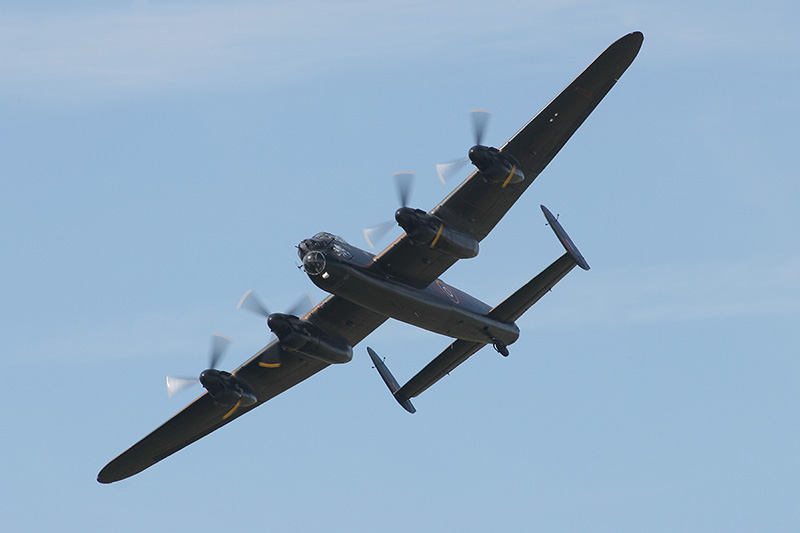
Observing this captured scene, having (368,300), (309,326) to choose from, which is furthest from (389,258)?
(309,326)

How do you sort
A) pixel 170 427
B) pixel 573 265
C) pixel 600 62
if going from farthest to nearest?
pixel 170 427 → pixel 573 265 → pixel 600 62

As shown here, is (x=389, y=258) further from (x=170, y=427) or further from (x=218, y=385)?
(x=170, y=427)

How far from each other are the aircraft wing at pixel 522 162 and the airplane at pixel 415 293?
36mm

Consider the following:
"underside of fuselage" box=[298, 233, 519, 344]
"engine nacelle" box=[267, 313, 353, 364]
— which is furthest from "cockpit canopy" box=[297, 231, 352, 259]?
"engine nacelle" box=[267, 313, 353, 364]

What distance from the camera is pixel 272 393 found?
4772 cm

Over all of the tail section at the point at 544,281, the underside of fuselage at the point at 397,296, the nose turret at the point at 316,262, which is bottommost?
the tail section at the point at 544,281

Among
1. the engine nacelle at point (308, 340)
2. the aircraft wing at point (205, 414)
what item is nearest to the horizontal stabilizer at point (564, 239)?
the aircraft wing at point (205, 414)

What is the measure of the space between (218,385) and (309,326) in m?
4.52

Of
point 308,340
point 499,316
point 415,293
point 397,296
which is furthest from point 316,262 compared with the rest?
point 499,316

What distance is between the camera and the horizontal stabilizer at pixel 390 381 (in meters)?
46.7

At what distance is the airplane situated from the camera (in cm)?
3978

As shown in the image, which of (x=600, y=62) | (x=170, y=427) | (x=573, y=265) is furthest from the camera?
(x=170, y=427)

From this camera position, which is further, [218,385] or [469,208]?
[218,385]

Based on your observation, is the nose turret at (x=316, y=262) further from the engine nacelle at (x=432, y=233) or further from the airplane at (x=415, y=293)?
the engine nacelle at (x=432, y=233)
